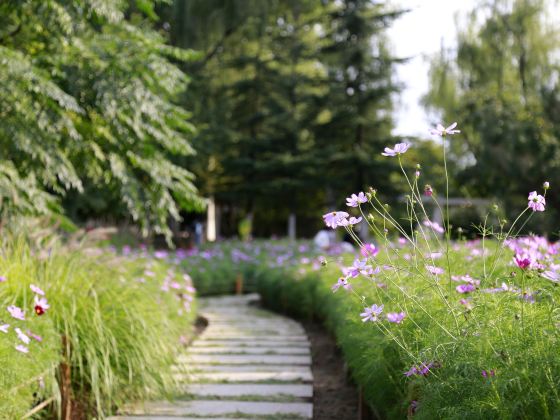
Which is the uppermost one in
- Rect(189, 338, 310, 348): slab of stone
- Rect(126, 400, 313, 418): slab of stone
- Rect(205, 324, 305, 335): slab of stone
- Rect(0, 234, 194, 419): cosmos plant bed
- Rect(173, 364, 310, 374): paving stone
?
Rect(0, 234, 194, 419): cosmos plant bed

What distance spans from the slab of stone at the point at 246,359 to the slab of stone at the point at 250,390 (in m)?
0.63

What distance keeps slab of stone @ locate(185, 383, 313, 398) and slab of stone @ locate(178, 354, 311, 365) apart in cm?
63

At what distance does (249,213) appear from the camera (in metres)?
22.2

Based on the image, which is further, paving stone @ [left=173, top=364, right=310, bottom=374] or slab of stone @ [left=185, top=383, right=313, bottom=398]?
paving stone @ [left=173, top=364, right=310, bottom=374]

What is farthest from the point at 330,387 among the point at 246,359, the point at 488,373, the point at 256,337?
the point at 488,373

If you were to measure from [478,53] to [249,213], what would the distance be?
8899 millimetres

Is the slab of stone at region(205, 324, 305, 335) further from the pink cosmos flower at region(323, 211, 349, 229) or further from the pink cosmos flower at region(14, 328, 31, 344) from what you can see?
the pink cosmos flower at region(323, 211, 349, 229)

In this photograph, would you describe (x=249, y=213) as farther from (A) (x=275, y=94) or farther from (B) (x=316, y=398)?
(B) (x=316, y=398)

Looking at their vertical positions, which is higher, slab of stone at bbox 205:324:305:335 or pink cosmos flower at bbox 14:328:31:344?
pink cosmos flower at bbox 14:328:31:344

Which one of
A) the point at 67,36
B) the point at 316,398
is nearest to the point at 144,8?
the point at 67,36

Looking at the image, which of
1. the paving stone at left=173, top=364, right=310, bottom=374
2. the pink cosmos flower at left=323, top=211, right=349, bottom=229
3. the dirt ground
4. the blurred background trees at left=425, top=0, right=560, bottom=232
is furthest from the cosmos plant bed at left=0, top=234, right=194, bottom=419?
the blurred background trees at left=425, top=0, right=560, bottom=232

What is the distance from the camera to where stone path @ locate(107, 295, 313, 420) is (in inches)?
141

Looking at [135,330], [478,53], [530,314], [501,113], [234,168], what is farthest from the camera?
[234,168]

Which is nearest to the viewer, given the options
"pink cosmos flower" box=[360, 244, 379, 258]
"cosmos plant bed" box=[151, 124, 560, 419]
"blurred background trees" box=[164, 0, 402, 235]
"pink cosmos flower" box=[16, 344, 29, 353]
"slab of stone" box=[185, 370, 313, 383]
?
"cosmos plant bed" box=[151, 124, 560, 419]
